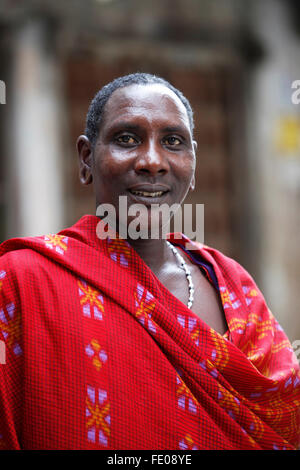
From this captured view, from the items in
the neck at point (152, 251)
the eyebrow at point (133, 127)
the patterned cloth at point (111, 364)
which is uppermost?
the eyebrow at point (133, 127)

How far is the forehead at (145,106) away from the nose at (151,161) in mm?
85

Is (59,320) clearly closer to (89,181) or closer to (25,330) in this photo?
(25,330)

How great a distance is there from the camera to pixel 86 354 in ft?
5.40

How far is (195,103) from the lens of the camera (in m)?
5.95

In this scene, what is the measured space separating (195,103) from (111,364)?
466cm

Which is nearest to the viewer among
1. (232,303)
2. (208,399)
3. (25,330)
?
(25,330)

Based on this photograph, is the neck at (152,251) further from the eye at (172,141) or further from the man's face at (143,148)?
the eye at (172,141)

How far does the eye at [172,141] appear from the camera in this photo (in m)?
1.84

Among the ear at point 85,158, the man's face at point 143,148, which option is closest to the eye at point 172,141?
the man's face at point 143,148

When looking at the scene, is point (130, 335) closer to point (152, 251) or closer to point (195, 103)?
point (152, 251)

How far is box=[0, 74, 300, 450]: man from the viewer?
5.32 ft

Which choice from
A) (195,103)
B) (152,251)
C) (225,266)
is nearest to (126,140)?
(152,251)
